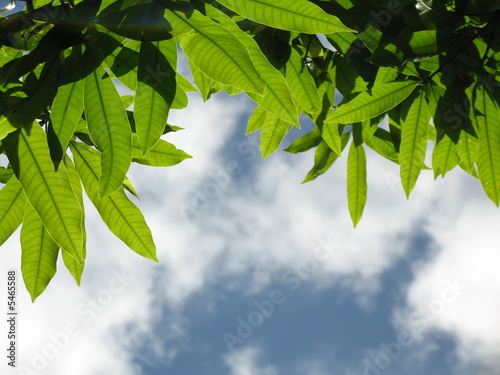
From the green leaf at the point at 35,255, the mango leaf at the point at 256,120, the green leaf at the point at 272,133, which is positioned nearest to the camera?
the green leaf at the point at 35,255

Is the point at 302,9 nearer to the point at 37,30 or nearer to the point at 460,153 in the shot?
the point at 37,30

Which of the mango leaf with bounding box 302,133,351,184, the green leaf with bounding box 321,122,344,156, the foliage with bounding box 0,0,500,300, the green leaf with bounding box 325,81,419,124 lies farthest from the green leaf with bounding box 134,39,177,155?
the mango leaf with bounding box 302,133,351,184

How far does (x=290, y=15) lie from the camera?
0.91 metres

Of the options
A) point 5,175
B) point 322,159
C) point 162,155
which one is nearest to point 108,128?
point 162,155

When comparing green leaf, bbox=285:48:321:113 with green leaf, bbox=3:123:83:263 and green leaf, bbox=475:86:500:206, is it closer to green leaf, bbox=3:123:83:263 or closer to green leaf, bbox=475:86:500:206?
green leaf, bbox=475:86:500:206

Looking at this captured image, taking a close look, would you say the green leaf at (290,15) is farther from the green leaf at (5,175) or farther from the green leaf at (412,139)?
the green leaf at (5,175)

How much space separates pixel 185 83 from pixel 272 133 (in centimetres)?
40

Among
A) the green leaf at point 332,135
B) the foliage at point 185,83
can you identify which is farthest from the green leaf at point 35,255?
the green leaf at point 332,135

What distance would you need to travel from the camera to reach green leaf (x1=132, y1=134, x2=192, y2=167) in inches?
54.0

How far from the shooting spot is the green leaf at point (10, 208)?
1.20 meters

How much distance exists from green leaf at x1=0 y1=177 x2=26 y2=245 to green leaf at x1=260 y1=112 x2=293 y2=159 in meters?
0.79

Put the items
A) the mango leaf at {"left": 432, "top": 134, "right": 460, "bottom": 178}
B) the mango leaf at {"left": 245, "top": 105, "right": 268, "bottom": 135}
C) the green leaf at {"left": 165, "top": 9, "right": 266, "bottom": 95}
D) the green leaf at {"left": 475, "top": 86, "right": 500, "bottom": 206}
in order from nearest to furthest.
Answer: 1. the green leaf at {"left": 165, "top": 9, "right": 266, "bottom": 95}
2. the green leaf at {"left": 475, "top": 86, "right": 500, "bottom": 206}
3. the mango leaf at {"left": 432, "top": 134, "right": 460, "bottom": 178}
4. the mango leaf at {"left": 245, "top": 105, "right": 268, "bottom": 135}

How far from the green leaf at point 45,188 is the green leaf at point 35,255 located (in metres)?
0.23

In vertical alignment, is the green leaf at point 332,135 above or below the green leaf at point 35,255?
above
